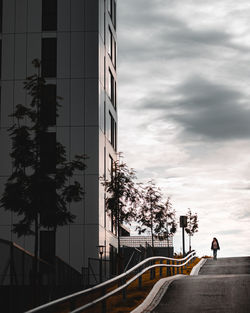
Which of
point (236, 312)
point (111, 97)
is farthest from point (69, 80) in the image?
point (236, 312)

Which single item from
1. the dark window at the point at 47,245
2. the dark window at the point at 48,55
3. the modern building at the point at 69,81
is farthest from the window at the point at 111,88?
the dark window at the point at 47,245

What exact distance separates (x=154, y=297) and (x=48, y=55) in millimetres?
25486

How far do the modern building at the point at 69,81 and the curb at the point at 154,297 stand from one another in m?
16.2

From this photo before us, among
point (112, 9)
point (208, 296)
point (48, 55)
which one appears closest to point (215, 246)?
point (48, 55)

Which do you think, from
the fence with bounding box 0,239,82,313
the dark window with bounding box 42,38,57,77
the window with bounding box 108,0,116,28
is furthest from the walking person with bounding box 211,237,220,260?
the window with bounding box 108,0,116,28

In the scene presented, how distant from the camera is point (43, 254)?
37.2 meters

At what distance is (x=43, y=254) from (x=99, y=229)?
367 cm

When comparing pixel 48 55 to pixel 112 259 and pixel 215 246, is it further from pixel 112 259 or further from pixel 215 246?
pixel 215 246

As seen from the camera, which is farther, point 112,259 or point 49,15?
point 112,259

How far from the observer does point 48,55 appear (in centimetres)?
4041

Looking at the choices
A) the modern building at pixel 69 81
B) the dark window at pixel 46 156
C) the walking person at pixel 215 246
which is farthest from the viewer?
the walking person at pixel 215 246

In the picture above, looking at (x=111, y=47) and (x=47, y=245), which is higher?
(x=111, y=47)

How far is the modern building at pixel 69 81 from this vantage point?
3766cm

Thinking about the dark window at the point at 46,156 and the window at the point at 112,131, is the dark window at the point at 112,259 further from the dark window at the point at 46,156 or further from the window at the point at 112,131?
the dark window at the point at 46,156
